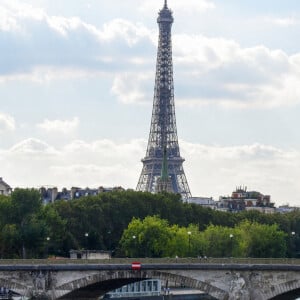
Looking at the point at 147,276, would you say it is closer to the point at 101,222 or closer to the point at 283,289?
the point at 283,289

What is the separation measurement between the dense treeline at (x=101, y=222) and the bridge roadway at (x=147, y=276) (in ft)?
Result: 95.2

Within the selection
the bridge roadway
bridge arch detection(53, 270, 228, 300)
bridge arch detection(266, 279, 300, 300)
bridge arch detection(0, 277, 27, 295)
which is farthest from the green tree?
bridge arch detection(266, 279, 300, 300)

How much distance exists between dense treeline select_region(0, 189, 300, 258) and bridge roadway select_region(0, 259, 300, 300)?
95.2ft

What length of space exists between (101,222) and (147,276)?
52220 mm

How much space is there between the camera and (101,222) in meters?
154

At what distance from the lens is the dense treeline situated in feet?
435

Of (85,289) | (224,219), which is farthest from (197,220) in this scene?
(85,289)

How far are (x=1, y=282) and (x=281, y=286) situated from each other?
18419 millimetres

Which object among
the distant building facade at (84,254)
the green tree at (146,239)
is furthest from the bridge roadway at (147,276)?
the green tree at (146,239)

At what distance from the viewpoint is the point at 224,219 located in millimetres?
173625

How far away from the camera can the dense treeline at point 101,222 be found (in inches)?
5217

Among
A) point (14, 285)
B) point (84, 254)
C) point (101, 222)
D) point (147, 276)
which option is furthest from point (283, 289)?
point (101, 222)

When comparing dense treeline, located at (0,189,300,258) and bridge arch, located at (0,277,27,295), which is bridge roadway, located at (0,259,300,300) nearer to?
bridge arch, located at (0,277,27,295)

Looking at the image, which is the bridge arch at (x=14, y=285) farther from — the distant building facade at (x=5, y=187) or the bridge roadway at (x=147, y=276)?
the distant building facade at (x=5, y=187)
